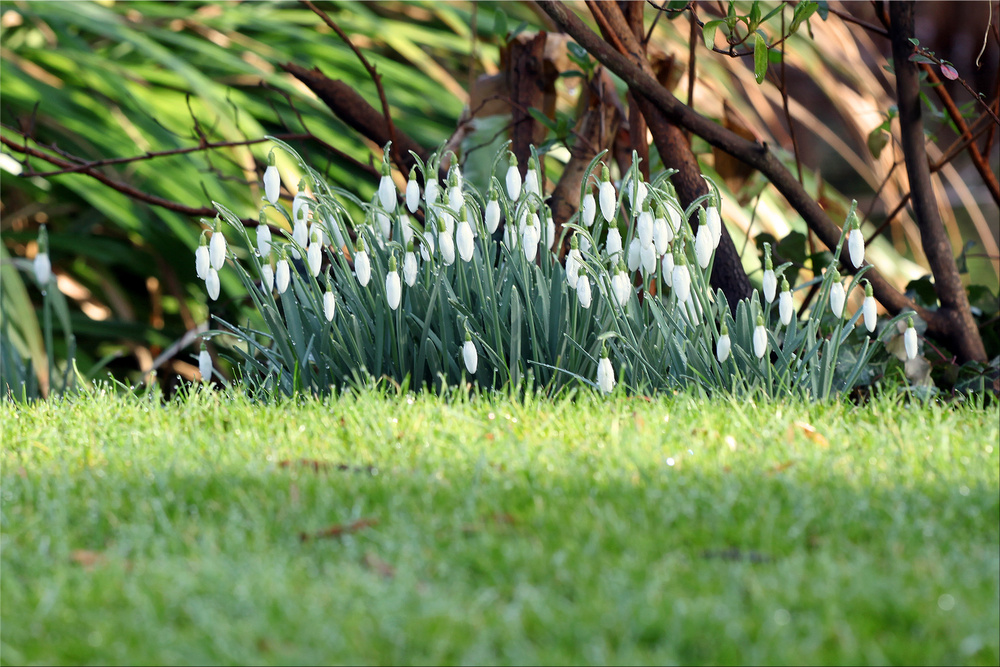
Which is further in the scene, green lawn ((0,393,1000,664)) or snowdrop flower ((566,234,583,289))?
snowdrop flower ((566,234,583,289))

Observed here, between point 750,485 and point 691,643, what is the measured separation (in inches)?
24.1

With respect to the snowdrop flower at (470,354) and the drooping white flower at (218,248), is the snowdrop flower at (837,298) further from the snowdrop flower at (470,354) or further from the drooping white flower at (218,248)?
the drooping white flower at (218,248)

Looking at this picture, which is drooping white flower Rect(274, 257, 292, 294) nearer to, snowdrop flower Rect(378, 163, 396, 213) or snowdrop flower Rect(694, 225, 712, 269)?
snowdrop flower Rect(378, 163, 396, 213)

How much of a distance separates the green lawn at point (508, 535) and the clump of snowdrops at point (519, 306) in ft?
1.13

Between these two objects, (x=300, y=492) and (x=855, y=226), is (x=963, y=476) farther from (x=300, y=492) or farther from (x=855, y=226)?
(x=300, y=492)

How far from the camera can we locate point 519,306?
2.92 metres

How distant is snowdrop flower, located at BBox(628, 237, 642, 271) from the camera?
9.76ft

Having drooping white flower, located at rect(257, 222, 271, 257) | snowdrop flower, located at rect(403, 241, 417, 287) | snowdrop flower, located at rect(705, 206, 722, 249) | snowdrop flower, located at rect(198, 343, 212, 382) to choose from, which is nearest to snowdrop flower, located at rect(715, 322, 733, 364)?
snowdrop flower, located at rect(705, 206, 722, 249)

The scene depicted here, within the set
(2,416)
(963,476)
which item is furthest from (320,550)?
(2,416)

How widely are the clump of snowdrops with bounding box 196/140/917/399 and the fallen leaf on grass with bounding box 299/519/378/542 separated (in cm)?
99

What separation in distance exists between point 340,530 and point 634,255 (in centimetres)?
149

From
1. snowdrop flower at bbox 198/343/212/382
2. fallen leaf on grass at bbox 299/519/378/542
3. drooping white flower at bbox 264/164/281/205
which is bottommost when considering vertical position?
snowdrop flower at bbox 198/343/212/382

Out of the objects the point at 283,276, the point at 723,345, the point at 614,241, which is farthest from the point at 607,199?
the point at 283,276

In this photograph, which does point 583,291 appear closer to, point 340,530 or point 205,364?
point 340,530
